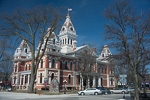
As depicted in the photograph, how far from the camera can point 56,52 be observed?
151 feet

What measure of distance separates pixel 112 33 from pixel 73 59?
33.8m

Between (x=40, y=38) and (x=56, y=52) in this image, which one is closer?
(x=40, y=38)

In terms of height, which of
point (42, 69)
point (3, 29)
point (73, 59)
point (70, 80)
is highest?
point (3, 29)

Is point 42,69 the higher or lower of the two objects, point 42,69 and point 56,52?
the lower

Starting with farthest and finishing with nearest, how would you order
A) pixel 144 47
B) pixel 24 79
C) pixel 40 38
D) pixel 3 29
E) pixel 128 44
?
pixel 24 79 < pixel 40 38 < pixel 3 29 < pixel 128 44 < pixel 144 47

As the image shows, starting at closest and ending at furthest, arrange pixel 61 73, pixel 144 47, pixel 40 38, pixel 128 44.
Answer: pixel 144 47
pixel 128 44
pixel 40 38
pixel 61 73

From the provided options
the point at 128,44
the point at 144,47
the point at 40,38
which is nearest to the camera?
the point at 144,47

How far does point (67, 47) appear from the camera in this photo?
56406 millimetres

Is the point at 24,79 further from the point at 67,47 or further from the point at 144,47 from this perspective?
the point at 144,47

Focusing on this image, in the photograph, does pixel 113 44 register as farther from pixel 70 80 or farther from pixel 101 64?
pixel 101 64

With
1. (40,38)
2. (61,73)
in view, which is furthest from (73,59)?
(40,38)

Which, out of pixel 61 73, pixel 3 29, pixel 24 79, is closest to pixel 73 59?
pixel 61 73

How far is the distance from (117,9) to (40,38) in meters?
17.6

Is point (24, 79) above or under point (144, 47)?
under
